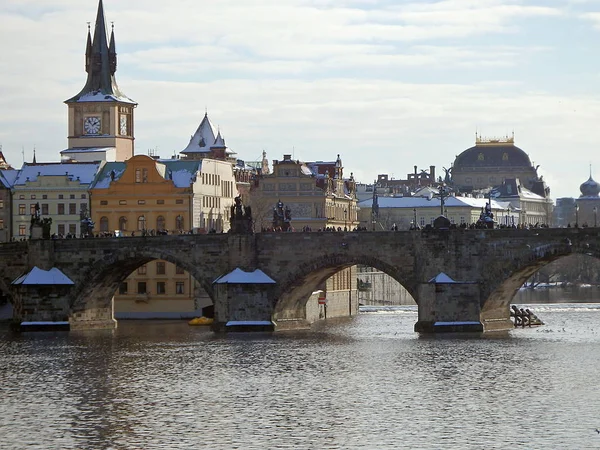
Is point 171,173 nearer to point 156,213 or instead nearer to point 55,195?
point 156,213

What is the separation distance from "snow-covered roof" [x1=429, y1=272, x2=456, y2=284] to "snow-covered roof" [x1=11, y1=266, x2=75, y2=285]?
24496mm

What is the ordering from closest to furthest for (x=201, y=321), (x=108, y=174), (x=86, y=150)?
(x=201, y=321) < (x=108, y=174) < (x=86, y=150)

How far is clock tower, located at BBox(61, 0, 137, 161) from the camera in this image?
510ft

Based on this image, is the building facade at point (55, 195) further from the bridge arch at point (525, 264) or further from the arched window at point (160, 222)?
the bridge arch at point (525, 264)

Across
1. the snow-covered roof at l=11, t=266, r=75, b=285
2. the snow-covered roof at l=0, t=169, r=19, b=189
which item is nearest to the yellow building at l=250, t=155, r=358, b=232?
the snow-covered roof at l=0, t=169, r=19, b=189

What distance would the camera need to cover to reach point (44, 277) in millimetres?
112250

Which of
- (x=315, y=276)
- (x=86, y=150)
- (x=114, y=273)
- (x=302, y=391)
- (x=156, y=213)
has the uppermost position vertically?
(x=86, y=150)

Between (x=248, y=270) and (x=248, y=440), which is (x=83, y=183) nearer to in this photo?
(x=248, y=270)

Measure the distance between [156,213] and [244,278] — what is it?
3034 cm

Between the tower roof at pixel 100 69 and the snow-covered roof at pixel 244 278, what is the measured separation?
171 ft

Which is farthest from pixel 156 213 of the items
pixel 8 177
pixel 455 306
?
pixel 455 306

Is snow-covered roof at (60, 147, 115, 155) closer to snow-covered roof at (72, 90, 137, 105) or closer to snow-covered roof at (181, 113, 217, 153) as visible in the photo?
snow-covered roof at (72, 90, 137, 105)

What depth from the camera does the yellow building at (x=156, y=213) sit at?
5148 inches

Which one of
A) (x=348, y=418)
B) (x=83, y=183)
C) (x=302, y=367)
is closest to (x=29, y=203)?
(x=83, y=183)
